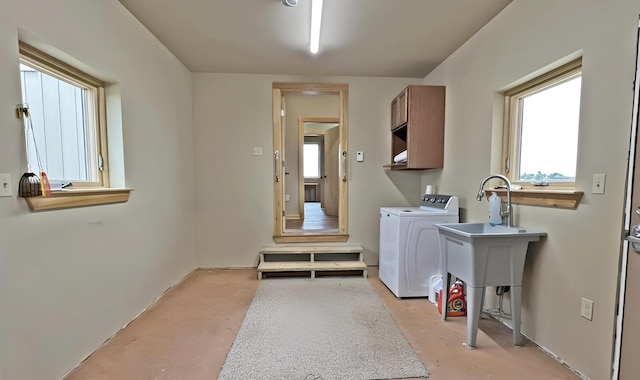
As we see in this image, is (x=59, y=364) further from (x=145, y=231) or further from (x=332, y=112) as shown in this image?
(x=332, y=112)

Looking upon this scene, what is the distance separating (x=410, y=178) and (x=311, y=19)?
7.44 ft

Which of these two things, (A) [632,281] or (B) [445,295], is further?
(B) [445,295]

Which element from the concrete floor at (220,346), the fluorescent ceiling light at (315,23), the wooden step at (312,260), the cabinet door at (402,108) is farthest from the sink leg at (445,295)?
the fluorescent ceiling light at (315,23)

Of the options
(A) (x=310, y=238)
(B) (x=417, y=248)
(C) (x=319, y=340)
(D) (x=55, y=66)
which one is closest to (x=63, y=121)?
(D) (x=55, y=66)

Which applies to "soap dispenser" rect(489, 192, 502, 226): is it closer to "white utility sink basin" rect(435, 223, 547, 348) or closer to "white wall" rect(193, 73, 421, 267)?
"white utility sink basin" rect(435, 223, 547, 348)

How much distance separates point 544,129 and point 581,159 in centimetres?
50

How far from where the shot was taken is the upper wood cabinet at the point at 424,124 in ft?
9.57

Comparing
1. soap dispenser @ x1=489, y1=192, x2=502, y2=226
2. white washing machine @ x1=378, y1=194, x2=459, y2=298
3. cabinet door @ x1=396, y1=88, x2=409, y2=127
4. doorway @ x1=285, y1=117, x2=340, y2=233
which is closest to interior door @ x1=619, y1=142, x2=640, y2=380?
soap dispenser @ x1=489, y1=192, x2=502, y2=226

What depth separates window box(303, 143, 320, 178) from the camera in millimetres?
8562

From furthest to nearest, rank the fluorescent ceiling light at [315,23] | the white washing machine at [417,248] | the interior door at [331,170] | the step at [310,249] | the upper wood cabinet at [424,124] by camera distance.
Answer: the interior door at [331,170] < the step at [310,249] < the upper wood cabinet at [424,124] < the white washing machine at [417,248] < the fluorescent ceiling light at [315,23]

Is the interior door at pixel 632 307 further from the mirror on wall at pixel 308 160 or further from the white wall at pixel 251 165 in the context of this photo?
the mirror on wall at pixel 308 160

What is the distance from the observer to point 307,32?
7.79ft

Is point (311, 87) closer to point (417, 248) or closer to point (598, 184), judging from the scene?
point (417, 248)

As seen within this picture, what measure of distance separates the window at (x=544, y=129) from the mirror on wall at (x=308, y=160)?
1.80 m
